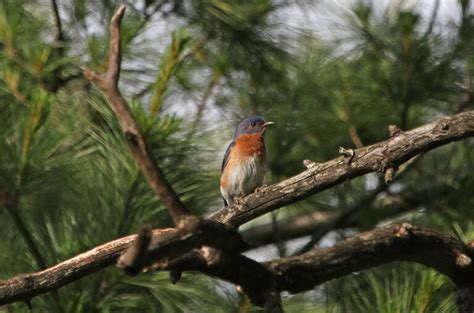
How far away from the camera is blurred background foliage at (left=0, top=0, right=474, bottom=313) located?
3854 mm

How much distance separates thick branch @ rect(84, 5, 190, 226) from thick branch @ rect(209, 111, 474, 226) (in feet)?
3.46

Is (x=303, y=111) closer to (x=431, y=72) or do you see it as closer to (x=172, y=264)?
(x=431, y=72)

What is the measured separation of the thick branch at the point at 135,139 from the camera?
82.6 inches

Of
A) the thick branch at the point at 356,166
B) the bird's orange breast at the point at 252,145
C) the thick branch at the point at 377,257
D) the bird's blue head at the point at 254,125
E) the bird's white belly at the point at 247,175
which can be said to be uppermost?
the bird's blue head at the point at 254,125

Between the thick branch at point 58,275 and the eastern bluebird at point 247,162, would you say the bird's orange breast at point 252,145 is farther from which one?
the thick branch at point 58,275

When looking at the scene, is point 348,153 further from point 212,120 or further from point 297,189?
point 212,120

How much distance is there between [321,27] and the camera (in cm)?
562

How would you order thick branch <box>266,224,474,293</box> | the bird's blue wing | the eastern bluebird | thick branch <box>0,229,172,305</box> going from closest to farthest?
thick branch <box>266,224,474,293</box> → thick branch <box>0,229,172,305</box> → the eastern bluebird → the bird's blue wing

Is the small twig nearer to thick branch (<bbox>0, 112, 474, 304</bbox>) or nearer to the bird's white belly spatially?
thick branch (<bbox>0, 112, 474, 304</bbox>)

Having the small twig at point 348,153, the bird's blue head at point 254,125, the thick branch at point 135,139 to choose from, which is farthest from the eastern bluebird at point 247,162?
the thick branch at point 135,139

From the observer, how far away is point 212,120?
5441 mm

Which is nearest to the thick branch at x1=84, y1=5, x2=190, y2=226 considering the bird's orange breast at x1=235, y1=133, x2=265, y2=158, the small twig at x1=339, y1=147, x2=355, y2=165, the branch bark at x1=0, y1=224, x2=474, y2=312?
the branch bark at x1=0, y1=224, x2=474, y2=312

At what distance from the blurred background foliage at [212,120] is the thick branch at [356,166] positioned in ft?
1.35

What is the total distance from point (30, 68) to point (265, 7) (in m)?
→ 1.43
